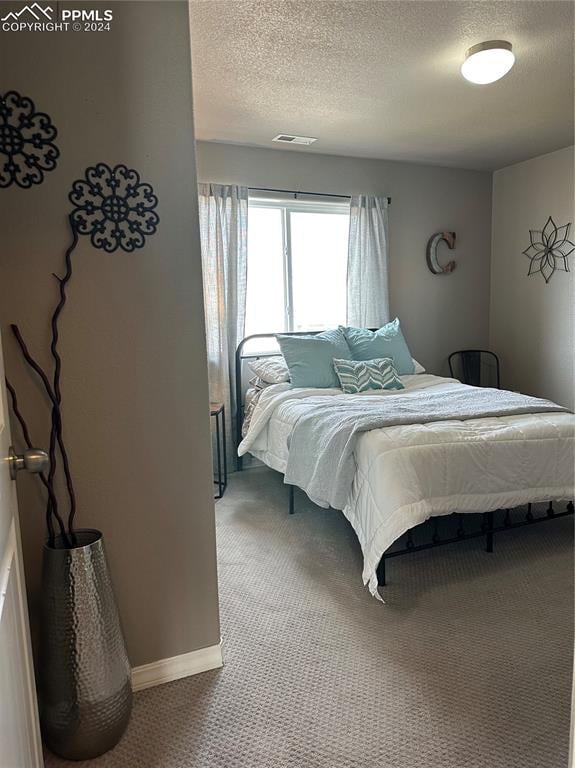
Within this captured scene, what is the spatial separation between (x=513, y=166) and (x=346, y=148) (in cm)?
167

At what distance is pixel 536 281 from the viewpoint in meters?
4.41

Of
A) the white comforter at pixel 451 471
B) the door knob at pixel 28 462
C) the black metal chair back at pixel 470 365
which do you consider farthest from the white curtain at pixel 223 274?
the door knob at pixel 28 462

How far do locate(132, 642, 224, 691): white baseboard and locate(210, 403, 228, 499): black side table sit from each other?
5.35 ft

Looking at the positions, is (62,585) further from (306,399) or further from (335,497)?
(306,399)

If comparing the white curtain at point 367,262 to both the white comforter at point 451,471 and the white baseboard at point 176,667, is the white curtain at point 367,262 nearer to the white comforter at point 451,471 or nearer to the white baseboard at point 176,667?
the white comforter at point 451,471

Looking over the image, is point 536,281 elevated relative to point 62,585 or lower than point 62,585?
elevated

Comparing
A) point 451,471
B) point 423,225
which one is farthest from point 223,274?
point 451,471

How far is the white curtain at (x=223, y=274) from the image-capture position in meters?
3.67

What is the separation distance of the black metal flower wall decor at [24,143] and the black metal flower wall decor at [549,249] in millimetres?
3928

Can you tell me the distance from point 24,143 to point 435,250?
3.81m

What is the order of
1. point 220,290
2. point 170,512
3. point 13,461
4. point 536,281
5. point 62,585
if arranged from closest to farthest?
point 13,461
point 62,585
point 170,512
point 220,290
point 536,281

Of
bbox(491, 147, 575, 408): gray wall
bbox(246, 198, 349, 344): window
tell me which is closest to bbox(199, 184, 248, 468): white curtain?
bbox(246, 198, 349, 344): window

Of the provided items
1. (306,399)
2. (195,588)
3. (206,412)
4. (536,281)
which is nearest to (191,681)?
(195,588)

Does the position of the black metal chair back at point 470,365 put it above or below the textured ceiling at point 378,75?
below
